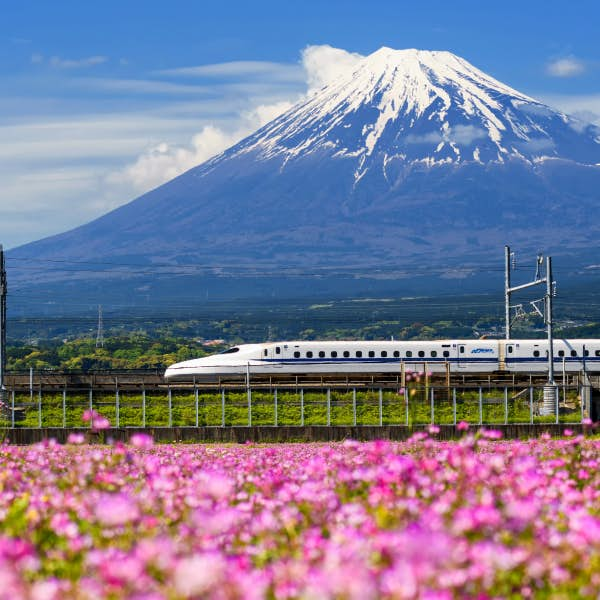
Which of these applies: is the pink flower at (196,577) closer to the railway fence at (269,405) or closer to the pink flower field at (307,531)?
the pink flower field at (307,531)

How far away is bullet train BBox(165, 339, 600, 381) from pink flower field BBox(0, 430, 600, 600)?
2163 inches

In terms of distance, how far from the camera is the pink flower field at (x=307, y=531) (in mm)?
7445

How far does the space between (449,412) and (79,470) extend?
45250 millimetres

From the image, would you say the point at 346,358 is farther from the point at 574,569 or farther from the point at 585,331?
the point at 585,331

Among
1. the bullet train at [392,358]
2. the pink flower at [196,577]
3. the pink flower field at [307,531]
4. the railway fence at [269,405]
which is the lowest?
the railway fence at [269,405]

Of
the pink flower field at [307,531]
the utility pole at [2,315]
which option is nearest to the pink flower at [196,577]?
the pink flower field at [307,531]

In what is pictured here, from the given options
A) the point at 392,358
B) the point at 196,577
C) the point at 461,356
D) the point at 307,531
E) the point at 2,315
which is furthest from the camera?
the point at 461,356

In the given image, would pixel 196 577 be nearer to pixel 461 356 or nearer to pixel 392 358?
pixel 392 358

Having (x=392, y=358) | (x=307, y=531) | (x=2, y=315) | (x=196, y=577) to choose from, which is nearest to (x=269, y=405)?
(x=2, y=315)

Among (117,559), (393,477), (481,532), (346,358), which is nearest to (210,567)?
(117,559)

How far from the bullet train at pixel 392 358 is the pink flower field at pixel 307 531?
54946 mm

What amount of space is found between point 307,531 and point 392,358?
5986cm

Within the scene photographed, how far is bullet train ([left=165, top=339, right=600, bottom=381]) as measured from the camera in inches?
2734

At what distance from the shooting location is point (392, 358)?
6981cm
